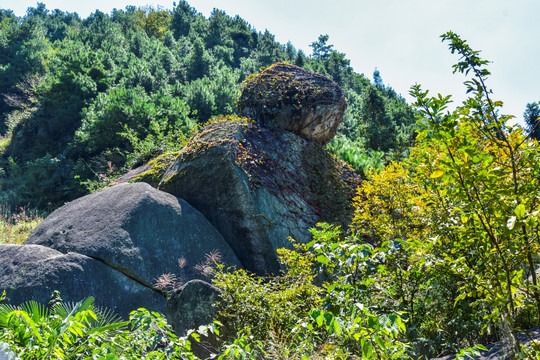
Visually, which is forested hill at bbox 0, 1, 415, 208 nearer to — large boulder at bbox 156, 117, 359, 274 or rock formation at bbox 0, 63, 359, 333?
rock formation at bbox 0, 63, 359, 333

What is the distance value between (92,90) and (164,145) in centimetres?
978

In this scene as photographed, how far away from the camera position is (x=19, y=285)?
480cm

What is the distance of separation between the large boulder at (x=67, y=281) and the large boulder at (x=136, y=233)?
0.46ft

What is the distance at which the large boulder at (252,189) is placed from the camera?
642cm

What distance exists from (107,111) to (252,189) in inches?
336

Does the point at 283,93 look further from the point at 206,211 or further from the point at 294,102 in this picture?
the point at 206,211

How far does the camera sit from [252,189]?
6648mm

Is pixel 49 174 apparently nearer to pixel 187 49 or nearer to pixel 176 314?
pixel 176 314

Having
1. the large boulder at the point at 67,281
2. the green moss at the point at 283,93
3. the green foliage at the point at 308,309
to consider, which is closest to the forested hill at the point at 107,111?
the green moss at the point at 283,93

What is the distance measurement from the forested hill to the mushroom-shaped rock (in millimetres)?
1587

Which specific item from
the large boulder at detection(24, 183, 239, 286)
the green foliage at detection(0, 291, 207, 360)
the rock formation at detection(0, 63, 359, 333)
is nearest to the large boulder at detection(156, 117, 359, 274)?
the rock formation at detection(0, 63, 359, 333)

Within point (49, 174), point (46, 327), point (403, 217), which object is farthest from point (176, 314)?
point (49, 174)

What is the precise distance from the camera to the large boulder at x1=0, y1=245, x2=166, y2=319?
479 centimetres

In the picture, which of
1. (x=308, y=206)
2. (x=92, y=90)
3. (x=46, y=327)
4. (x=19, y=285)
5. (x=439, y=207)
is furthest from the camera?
(x=92, y=90)
